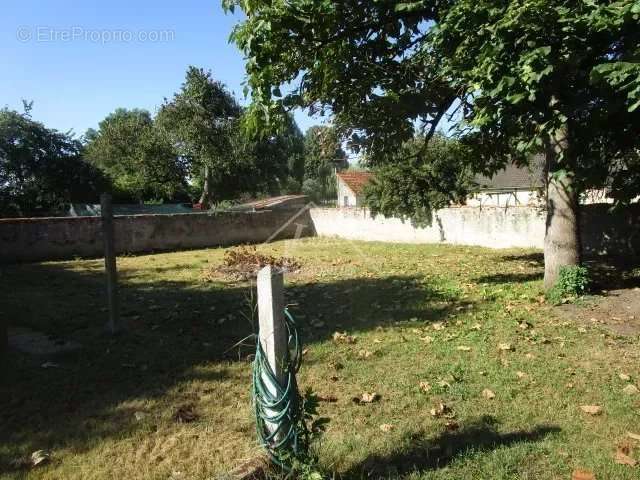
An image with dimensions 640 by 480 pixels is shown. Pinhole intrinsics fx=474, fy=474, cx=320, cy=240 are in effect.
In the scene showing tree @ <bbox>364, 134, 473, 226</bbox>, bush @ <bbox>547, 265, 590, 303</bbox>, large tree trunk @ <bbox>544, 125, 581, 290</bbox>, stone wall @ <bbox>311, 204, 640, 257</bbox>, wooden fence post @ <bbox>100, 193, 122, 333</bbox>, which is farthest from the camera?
tree @ <bbox>364, 134, 473, 226</bbox>

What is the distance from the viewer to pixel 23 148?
28.6 metres

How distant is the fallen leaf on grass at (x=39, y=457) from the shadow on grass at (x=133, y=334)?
0.28 ft

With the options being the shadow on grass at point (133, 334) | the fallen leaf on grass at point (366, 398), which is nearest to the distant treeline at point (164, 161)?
the shadow on grass at point (133, 334)

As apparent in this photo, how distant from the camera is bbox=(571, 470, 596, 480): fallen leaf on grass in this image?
271cm

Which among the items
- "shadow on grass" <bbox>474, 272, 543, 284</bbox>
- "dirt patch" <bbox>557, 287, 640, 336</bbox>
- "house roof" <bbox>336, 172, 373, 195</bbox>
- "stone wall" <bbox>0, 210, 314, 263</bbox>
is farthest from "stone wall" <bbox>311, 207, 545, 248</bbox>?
"house roof" <bbox>336, 172, 373, 195</bbox>

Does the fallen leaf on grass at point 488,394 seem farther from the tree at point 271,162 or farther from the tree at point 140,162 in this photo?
the tree at point 140,162

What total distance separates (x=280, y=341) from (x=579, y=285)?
5.94 meters

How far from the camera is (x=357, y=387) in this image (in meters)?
4.16

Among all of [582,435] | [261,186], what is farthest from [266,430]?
[261,186]

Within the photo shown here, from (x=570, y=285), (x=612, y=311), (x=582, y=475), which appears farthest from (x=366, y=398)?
(x=570, y=285)

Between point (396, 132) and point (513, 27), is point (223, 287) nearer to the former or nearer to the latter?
point (396, 132)

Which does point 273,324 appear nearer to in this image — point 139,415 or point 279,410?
point 279,410

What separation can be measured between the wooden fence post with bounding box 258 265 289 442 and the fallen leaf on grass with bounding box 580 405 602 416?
2.40 meters

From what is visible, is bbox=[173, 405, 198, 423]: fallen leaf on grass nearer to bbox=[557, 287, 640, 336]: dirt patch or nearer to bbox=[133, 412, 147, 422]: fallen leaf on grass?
bbox=[133, 412, 147, 422]: fallen leaf on grass
